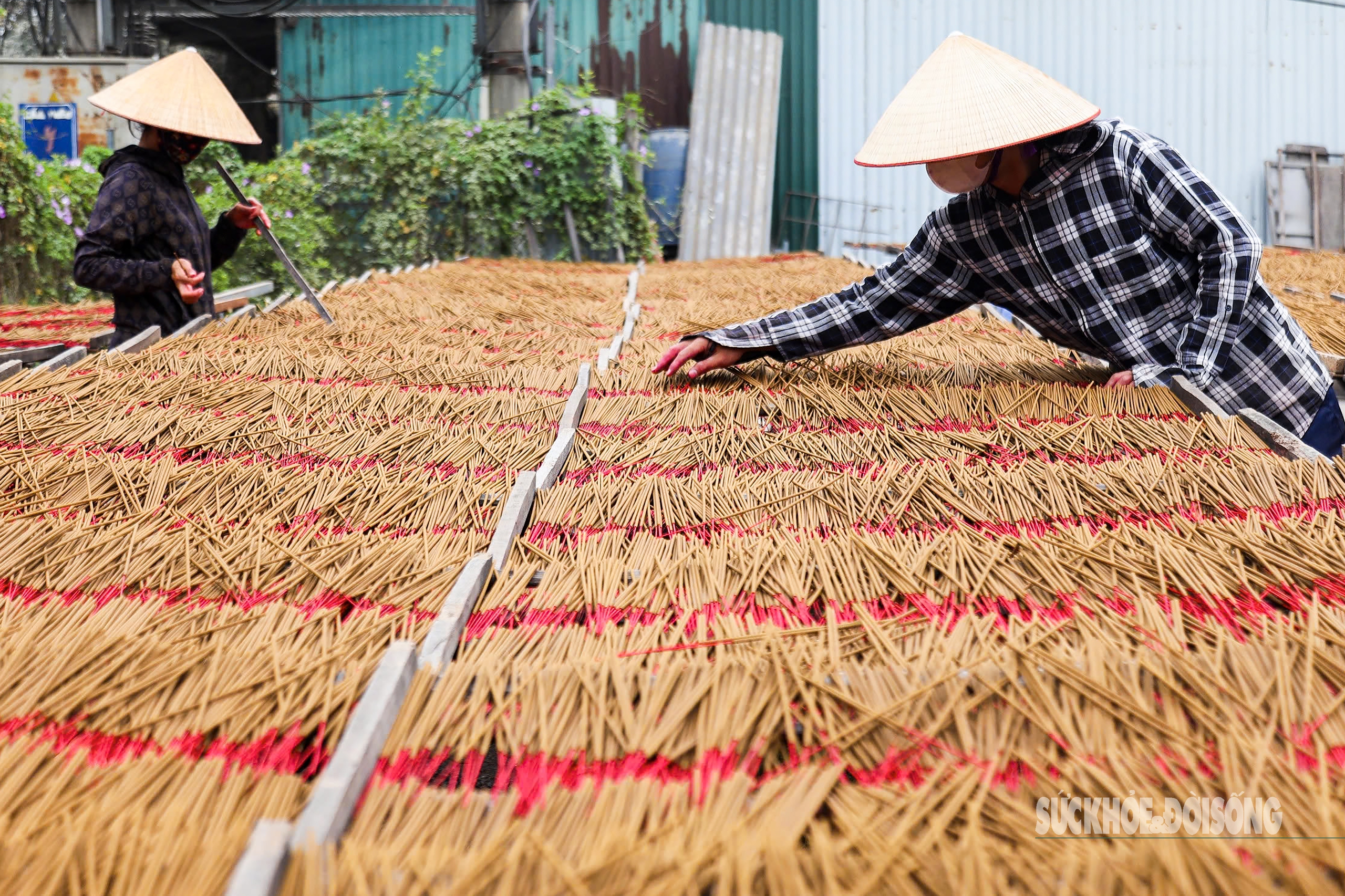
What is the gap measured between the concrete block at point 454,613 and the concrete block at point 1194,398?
4.36ft

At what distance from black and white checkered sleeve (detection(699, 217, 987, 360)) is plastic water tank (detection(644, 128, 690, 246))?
5849mm

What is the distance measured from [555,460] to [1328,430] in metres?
1.62

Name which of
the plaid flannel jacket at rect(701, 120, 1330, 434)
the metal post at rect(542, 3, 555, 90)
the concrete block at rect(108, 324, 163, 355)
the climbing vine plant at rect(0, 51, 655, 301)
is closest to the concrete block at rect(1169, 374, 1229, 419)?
the plaid flannel jacket at rect(701, 120, 1330, 434)

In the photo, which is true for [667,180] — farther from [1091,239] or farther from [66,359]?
[1091,239]

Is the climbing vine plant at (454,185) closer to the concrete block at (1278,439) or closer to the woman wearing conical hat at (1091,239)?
the woman wearing conical hat at (1091,239)

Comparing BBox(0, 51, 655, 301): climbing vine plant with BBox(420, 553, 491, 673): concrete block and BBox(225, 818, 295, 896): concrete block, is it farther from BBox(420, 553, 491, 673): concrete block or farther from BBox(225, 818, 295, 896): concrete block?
BBox(225, 818, 295, 896): concrete block

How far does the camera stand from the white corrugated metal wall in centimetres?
793

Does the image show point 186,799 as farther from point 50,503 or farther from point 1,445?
point 1,445

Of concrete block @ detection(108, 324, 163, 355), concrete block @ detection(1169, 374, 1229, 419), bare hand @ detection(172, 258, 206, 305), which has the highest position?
bare hand @ detection(172, 258, 206, 305)

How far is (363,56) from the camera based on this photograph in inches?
324

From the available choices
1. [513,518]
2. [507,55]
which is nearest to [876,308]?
[513,518]

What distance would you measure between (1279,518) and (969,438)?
511mm

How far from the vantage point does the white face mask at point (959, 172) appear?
77.0 inches

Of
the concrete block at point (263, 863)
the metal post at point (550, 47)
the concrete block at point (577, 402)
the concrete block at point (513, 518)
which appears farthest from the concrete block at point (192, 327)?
the metal post at point (550, 47)
